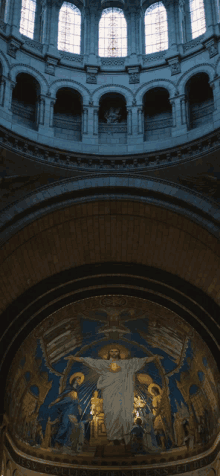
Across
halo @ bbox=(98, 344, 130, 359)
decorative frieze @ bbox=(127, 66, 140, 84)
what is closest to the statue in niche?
decorative frieze @ bbox=(127, 66, 140, 84)

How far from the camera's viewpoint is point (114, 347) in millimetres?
23562

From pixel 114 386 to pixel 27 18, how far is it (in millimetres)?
14590

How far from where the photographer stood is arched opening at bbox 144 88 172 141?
19925mm

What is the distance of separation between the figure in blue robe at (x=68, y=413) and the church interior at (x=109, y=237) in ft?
0.18

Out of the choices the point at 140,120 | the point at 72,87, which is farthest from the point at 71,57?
the point at 140,120

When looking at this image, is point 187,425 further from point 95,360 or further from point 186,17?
point 186,17

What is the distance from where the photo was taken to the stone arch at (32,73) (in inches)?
765

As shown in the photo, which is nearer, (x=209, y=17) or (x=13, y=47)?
(x=13, y=47)

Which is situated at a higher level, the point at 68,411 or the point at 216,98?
the point at 216,98

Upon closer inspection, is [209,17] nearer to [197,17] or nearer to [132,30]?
[197,17]

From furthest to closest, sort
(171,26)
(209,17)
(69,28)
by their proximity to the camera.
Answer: (69,28), (171,26), (209,17)

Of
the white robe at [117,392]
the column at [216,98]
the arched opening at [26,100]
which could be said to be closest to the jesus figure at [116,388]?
the white robe at [117,392]

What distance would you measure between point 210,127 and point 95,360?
422 inches

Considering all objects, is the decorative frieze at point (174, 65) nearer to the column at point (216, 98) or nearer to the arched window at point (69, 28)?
the column at point (216, 98)
